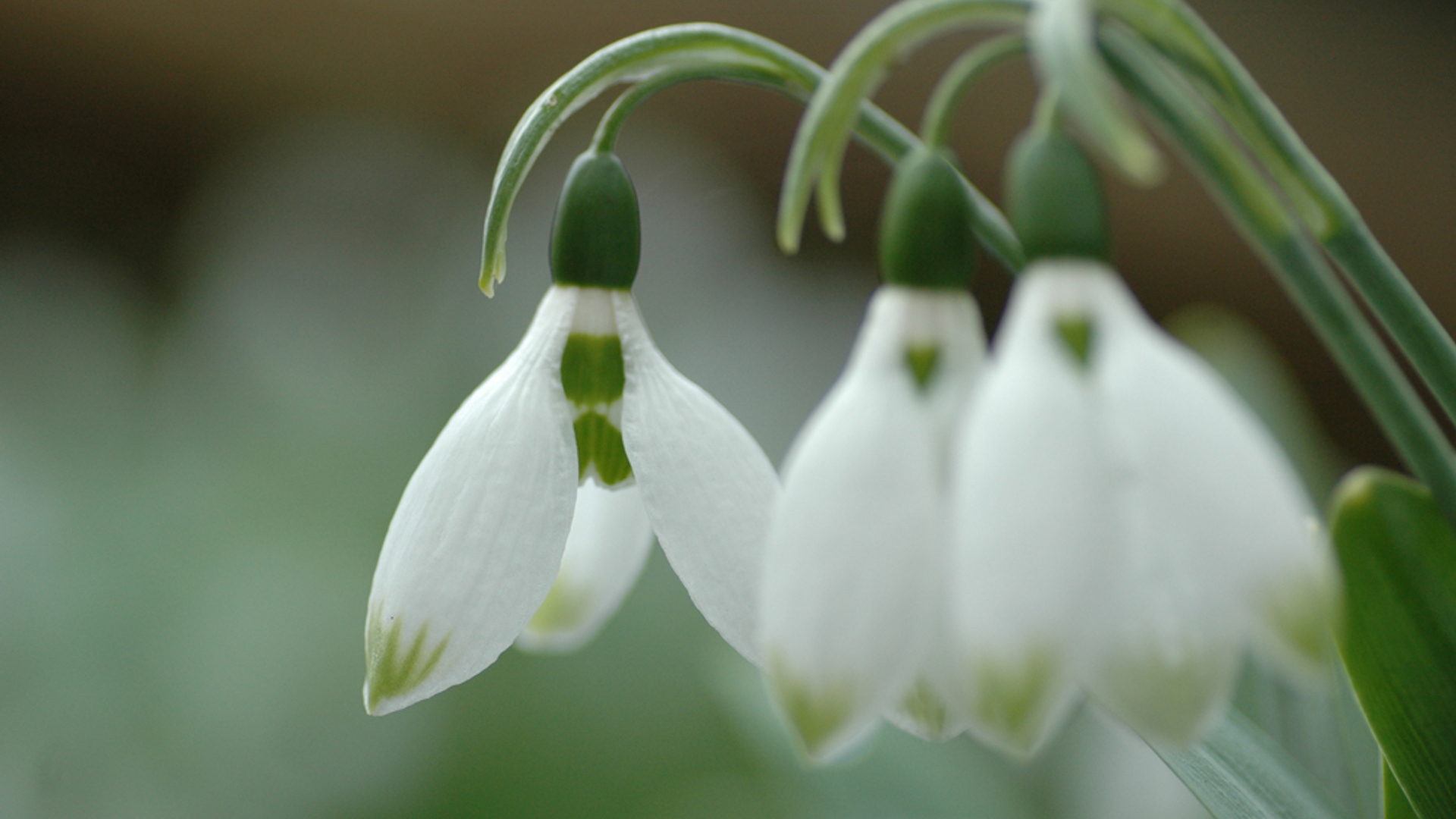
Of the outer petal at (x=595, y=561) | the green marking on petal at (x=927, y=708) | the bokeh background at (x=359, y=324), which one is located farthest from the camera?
the bokeh background at (x=359, y=324)

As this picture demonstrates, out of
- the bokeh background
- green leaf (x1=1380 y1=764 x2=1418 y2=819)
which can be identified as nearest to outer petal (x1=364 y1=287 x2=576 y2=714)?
green leaf (x1=1380 y1=764 x2=1418 y2=819)

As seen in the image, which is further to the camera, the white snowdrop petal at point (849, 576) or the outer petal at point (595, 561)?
the outer petal at point (595, 561)

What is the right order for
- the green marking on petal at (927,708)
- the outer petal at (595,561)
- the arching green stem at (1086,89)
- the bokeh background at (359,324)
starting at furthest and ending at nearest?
the bokeh background at (359,324) < the outer petal at (595,561) < the green marking on petal at (927,708) < the arching green stem at (1086,89)

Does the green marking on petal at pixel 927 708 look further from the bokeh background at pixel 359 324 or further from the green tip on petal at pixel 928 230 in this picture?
the bokeh background at pixel 359 324

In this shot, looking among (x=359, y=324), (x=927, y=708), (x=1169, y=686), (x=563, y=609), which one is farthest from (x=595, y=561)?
(x=359, y=324)

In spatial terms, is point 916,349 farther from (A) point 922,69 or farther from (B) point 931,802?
Answer: (A) point 922,69

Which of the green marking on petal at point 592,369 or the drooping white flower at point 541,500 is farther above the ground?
the green marking on petal at point 592,369

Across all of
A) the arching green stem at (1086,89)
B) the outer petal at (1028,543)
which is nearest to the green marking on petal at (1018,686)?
the outer petal at (1028,543)
